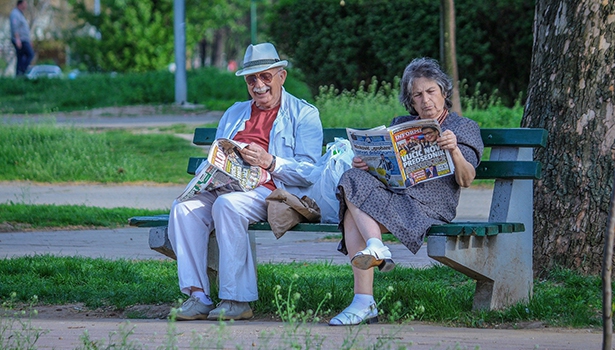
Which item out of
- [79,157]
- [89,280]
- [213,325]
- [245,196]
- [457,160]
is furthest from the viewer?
[79,157]

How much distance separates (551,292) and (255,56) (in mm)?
2002

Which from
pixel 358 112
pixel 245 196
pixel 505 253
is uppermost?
pixel 245 196

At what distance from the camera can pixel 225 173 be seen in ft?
16.4

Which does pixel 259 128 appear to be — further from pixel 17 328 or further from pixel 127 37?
pixel 127 37

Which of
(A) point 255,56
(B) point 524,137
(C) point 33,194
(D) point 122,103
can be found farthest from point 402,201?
(D) point 122,103

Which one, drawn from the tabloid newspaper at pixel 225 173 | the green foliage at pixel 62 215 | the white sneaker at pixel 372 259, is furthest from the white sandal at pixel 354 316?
the green foliage at pixel 62 215

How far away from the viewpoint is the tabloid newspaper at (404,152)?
4.60 metres

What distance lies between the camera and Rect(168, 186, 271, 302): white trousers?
4883 millimetres

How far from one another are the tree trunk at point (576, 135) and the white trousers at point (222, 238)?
1.60 metres

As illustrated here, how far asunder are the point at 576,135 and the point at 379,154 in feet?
4.14

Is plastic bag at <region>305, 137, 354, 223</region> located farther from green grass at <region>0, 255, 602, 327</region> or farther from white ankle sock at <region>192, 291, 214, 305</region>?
white ankle sock at <region>192, 291, 214, 305</region>

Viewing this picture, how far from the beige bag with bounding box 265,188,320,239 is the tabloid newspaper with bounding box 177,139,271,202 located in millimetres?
199

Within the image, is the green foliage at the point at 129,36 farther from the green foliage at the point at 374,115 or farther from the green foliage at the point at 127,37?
the green foliage at the point at 374,115

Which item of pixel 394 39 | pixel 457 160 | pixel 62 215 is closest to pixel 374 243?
pixel 457 160
